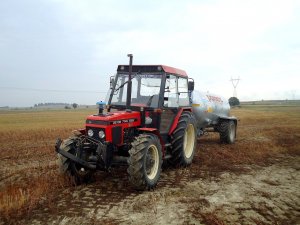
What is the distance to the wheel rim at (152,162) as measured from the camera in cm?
693

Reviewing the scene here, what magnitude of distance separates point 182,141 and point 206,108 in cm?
452

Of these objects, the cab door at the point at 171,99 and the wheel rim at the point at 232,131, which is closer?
the cab door at the point at 171,99

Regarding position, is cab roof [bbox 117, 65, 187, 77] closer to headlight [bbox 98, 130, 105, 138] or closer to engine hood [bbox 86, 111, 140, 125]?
engine hood [bbox 86, 111, 140, 125]

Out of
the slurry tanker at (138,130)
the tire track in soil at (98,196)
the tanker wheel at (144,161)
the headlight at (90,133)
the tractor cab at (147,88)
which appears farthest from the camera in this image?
the tractor cab at (147,88)

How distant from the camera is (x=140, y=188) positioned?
6527mm

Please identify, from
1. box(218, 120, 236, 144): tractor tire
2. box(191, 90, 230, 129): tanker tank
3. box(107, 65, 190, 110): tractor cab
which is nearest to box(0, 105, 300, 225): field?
box(107, 65, 190, 110): tractor cab

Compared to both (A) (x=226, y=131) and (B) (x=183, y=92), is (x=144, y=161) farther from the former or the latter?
(A) (x=226, y=131)

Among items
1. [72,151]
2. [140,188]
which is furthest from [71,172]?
[140,188]

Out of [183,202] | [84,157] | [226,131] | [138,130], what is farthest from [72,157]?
[226,131]

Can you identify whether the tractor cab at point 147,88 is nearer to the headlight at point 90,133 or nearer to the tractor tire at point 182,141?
the tractor tire at point 182,141

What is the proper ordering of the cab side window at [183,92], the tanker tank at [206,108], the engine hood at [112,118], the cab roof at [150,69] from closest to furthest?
1. the engine hood at [112,118]
2. the cab roof at [150,69]
3. the cab side window at [183,92]
4. the tanker tank at [206,108]

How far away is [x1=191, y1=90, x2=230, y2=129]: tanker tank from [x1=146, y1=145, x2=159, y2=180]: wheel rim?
17.1ft

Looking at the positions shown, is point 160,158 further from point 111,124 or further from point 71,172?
point 71,172

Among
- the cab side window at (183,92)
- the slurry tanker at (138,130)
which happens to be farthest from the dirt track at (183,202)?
the cab side window at (183,92)
